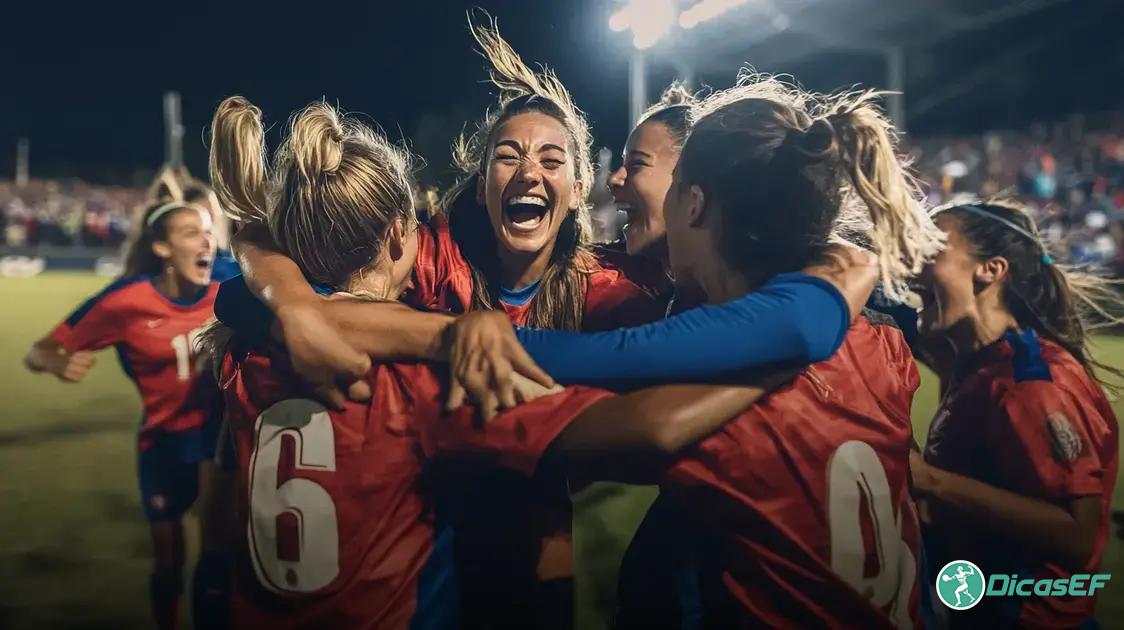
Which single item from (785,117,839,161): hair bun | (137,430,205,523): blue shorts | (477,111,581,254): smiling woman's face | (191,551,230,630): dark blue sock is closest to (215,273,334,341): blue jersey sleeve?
(477,111,581,254): smiling woman's face

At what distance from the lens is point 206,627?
2.07 metres

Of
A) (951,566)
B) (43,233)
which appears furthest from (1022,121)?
(43,233)

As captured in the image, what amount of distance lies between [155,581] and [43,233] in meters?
16.1

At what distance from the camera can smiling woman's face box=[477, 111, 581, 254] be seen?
1.69 meters

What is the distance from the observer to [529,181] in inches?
66.4

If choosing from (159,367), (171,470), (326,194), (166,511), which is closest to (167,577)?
(166,511)

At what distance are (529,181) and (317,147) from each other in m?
0.41

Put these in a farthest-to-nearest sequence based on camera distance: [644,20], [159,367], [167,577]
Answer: [159,367]
[167,577]
[644,20]

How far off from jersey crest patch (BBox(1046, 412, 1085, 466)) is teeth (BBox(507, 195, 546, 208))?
3.90 feet

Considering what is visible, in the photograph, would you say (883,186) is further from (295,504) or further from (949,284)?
(295,504)

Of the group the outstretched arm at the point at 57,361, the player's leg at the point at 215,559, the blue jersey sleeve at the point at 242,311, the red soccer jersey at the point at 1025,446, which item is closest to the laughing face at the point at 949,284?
the red soccer jersey at the point at 1025,446

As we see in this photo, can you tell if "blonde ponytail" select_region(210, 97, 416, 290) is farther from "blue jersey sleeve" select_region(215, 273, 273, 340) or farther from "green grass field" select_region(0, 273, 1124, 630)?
"green grass field" select_region(0, 273, 1124, 630)

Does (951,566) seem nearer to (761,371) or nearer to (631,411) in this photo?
(761,371)

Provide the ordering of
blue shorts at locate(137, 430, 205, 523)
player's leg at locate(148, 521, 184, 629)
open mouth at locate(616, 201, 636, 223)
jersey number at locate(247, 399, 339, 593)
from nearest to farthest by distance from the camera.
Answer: jersey number at locate(247, 399, 339, 593) → open mouth at locate(616, 201, 636, 223) → player's leg at locate(148, 521, 184, 629) → blue shorts at locate(137, 430, 205, 523)
